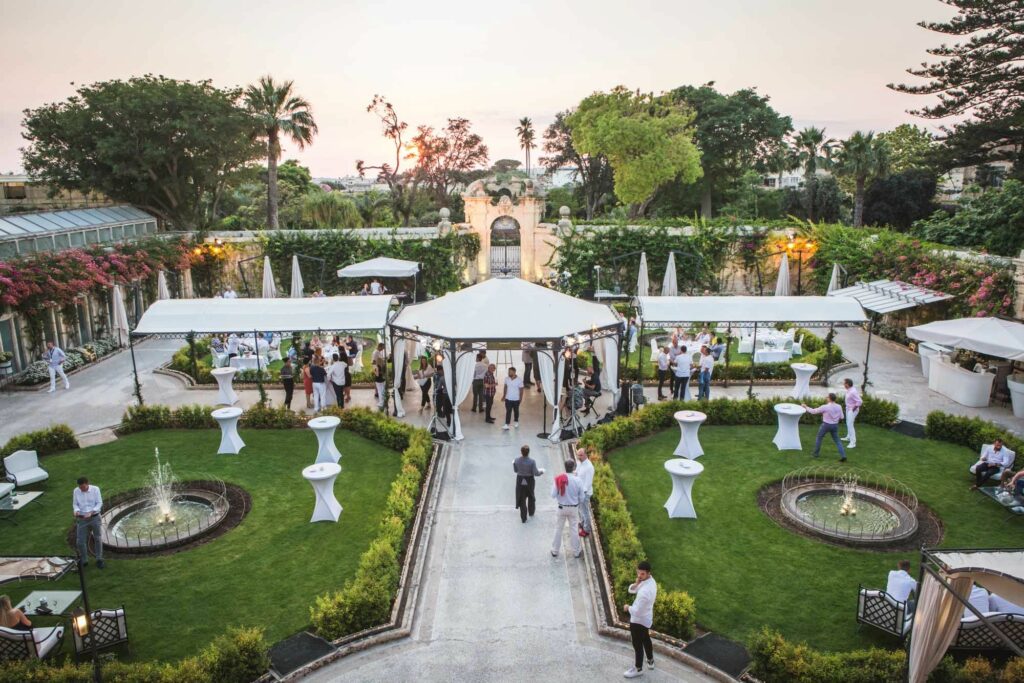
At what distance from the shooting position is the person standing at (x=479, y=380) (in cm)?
1647

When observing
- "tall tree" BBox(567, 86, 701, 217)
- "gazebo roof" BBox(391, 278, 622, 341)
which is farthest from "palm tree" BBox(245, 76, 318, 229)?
"gazebo roof" BBox(391, 278, 622, 341)

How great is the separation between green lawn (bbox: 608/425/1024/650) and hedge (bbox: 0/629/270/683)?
5.35 meters

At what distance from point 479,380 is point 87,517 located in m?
8.71

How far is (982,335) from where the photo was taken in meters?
15.3

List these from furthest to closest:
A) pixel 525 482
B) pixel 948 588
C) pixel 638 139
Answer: pixel 638 139, pixel 525 482, pixel 948 588

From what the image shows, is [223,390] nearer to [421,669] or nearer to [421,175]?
[421,669]

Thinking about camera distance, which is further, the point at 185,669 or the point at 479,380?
the point at 479,380

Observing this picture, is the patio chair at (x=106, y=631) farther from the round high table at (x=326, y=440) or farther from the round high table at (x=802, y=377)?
the round high table at (x=802, y=377)

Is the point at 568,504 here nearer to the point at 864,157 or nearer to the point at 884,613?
the point at 884,613

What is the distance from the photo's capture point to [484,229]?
36.8 meters

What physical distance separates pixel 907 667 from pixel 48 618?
33.4 feet

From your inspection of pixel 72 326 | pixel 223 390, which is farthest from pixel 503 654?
pixel 72 326

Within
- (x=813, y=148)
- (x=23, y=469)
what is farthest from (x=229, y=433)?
(x=813, y=148)

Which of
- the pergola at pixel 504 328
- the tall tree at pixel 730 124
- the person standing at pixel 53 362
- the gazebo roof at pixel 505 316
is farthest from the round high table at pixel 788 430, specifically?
the tall tree at pixel 730 124
